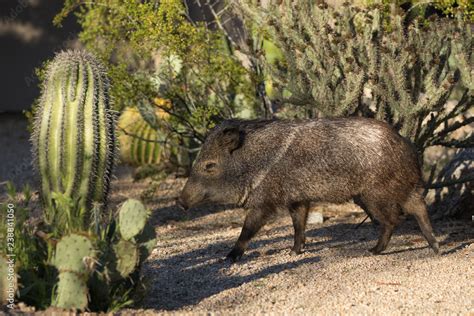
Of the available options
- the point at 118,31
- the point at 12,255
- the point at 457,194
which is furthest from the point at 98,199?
the point at 457,194

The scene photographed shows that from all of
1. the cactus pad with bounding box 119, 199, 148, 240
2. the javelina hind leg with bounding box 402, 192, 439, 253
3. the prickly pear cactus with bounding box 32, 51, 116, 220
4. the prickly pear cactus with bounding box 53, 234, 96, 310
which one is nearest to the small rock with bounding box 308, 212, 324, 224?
the javelina hind leg with bounding box 402, 192, 439, 253

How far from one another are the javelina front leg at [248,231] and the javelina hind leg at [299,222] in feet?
0.99

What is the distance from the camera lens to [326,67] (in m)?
6.13

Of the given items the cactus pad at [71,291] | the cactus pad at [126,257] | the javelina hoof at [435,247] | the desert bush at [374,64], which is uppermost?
the desert bush at [374,64]

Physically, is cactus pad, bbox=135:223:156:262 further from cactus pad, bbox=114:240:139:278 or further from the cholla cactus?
the cholla cactus

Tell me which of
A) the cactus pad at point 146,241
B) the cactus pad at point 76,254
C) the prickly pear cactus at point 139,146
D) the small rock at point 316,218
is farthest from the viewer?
the prickly pear cactus at point 139,146

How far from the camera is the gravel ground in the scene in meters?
4.16

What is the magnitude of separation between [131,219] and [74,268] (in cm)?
37

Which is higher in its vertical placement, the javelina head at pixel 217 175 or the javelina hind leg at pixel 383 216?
the javelina head at pixel 217 175

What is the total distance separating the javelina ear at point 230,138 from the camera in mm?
5266

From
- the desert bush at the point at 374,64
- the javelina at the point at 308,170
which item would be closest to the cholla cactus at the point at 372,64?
the desert bush at the point at 374,64

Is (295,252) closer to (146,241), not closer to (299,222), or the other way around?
(299,222)

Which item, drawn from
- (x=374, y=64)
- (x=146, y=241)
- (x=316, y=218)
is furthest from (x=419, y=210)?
(x=146, y=241)

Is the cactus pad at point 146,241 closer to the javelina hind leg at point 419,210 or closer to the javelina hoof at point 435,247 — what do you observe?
the javelina hind leg at point 419,210
